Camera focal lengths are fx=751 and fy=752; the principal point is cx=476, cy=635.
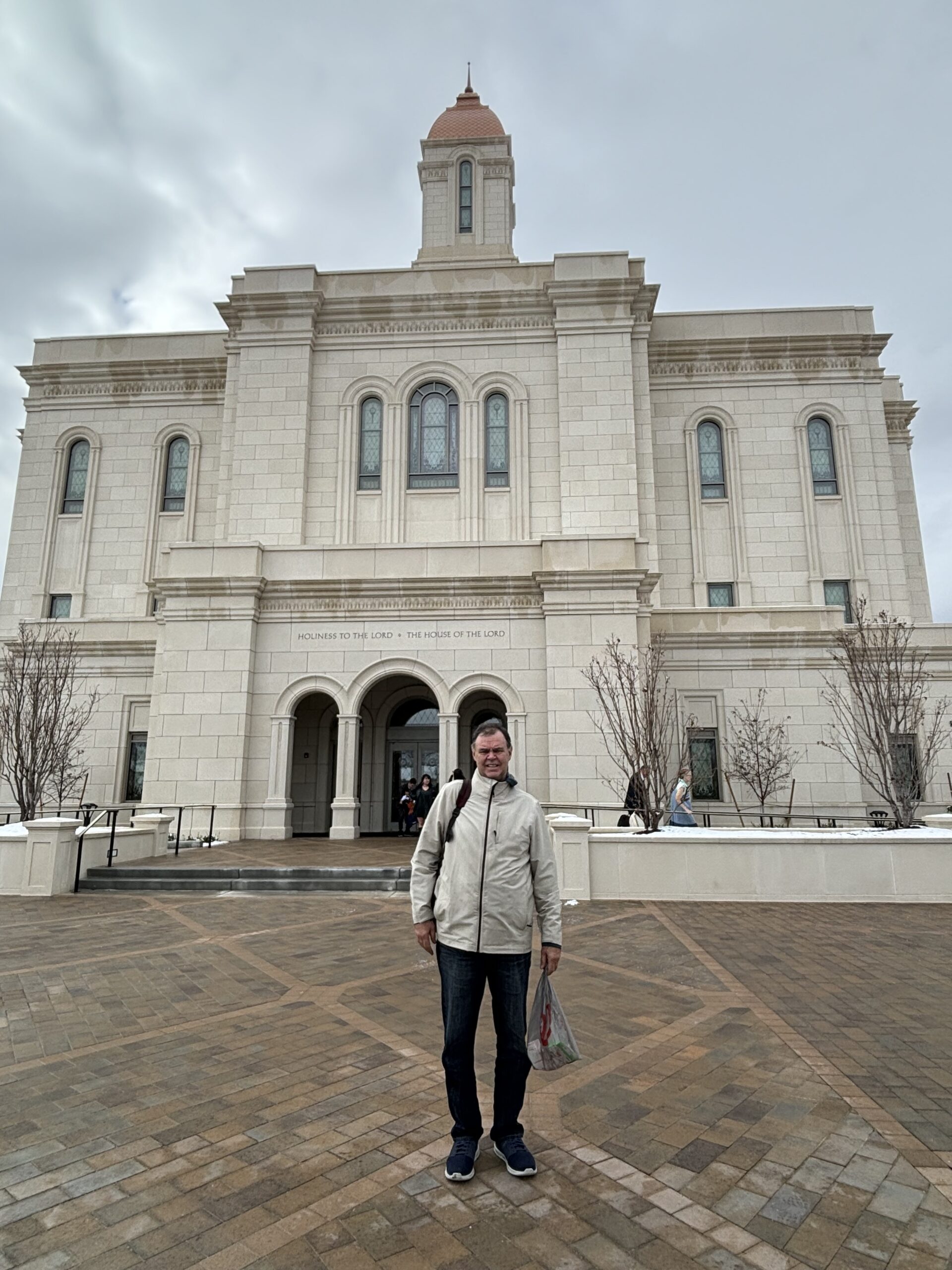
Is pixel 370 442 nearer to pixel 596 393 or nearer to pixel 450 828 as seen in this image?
pixel 596 393

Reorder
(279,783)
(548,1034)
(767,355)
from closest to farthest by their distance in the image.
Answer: (548,1034)
(279,783)
(767,355)

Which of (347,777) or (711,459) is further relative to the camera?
(711,459)

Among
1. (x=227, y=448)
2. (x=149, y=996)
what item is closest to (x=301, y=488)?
(x=227, y=448)

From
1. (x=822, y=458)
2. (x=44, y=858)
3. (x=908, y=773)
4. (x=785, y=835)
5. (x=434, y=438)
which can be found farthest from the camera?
(x=822, y=458)

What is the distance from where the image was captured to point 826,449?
2600 centimetres

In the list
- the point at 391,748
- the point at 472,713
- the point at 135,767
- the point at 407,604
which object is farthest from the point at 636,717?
the point at 135,767

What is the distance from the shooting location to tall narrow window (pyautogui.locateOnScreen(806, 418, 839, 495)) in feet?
84.2

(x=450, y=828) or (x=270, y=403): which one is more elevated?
(x=270, y=403)

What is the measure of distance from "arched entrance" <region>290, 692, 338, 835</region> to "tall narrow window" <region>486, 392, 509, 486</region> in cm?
883

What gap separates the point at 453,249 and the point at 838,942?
92.0 ft

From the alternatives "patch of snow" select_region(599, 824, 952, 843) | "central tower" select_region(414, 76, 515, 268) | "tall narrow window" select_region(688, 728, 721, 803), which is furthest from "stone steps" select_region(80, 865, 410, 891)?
"central tower" select_region(414, 76, 515, 268)

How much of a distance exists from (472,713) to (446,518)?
6.53 m

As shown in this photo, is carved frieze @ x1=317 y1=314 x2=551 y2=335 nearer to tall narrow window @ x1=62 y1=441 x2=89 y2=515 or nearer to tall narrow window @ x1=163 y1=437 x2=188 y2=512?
tall narrow window @ x1=163 y1=437 x2=188 y2=512

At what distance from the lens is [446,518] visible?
23.5 meters
